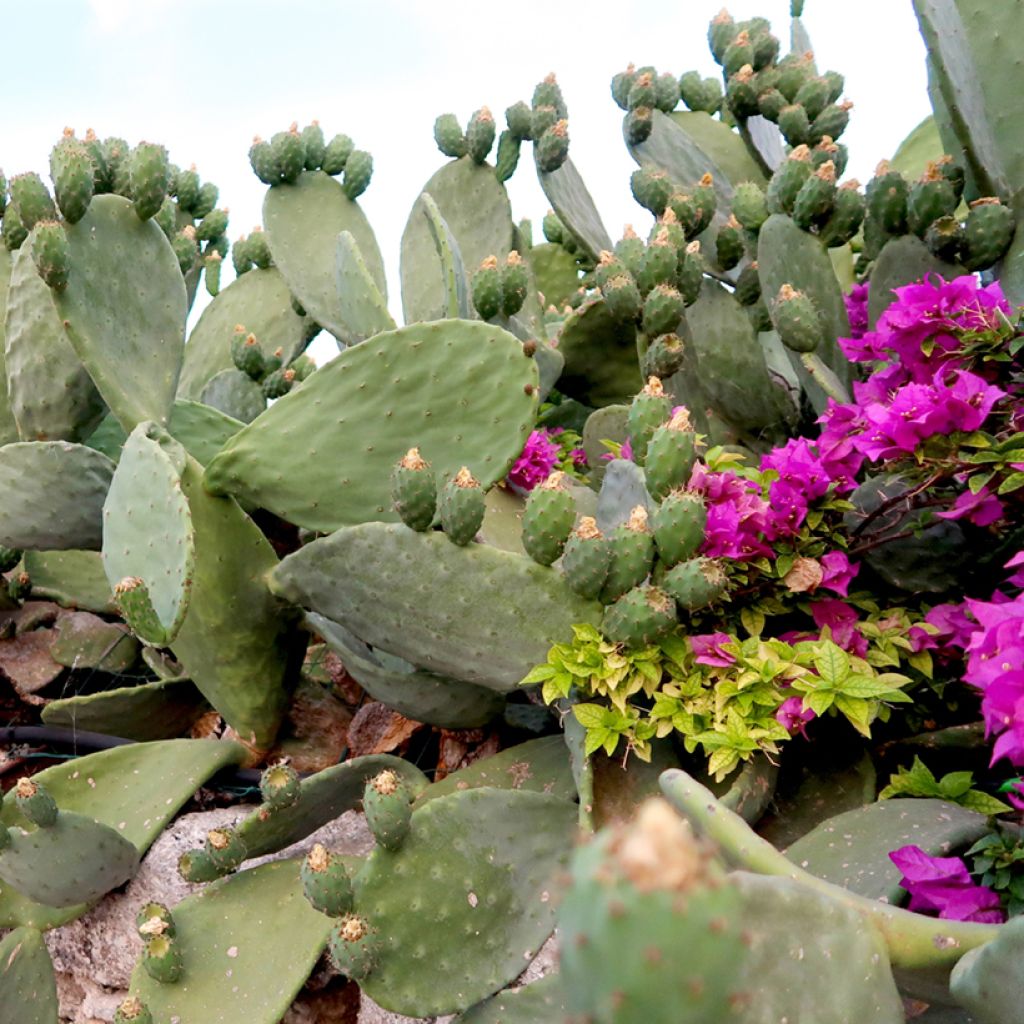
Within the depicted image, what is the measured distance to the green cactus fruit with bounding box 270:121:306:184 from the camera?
275 centimetres

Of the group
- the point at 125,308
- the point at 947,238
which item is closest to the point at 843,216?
the point at 947,238

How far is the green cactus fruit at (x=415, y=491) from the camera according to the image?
165 centimetres

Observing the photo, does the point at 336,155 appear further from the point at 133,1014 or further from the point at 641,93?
the point at 133,1014

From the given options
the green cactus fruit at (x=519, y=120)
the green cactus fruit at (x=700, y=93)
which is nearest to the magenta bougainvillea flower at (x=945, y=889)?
the green cactus fruit at (x=519, y=120)

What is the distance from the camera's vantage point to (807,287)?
7.28 ft

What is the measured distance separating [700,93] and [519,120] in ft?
2.87

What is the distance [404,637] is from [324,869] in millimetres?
391

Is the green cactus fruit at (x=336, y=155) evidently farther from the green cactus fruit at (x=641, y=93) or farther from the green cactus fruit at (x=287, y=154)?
the green cactus fruit at (x=641, y=93)

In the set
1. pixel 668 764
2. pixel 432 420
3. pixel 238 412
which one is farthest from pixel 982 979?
pixel 238 412

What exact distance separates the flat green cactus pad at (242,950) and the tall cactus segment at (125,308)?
85 centimetres

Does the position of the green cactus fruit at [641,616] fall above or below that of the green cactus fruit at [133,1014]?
above

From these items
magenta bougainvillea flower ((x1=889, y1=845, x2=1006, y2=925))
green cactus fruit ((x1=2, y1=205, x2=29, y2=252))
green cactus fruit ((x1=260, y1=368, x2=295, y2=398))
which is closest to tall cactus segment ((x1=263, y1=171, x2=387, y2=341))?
green cactus fruit ((x1=260, y1=368, x2=295, y2=398))

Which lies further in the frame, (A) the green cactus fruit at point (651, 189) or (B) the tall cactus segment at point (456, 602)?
(A) the green cactus fruit at point (651, 189)

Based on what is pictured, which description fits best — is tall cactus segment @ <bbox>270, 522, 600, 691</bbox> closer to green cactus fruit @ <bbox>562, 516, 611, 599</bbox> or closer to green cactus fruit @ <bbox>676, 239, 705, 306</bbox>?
green cactus fruit @ <bbox>562, 516, 611, 599</bbox>
